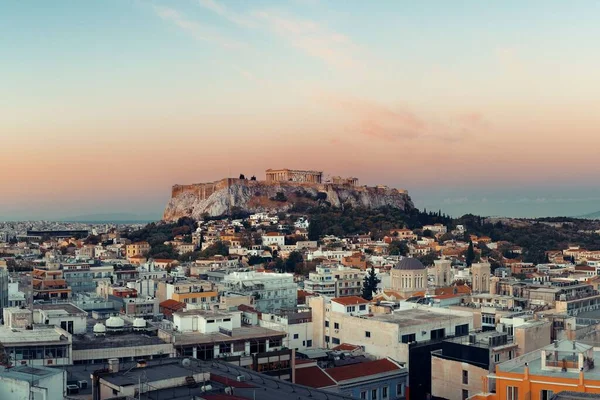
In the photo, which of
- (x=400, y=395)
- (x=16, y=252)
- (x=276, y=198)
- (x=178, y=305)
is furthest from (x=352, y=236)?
(x=400, y=395)

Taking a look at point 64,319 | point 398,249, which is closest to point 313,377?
point 64,319

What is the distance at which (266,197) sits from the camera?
13600 cm

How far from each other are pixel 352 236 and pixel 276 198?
3444cm

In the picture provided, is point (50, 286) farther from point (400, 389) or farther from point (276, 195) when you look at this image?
point (276, 195)

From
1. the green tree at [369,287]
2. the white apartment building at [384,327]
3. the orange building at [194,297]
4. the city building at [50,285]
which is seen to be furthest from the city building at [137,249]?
the white apartment building at [384,327]

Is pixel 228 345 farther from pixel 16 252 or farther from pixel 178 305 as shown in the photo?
pixel 16 252

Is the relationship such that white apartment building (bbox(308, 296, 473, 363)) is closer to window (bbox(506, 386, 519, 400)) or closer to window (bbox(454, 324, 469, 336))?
window (bbox(454, 324, 469, 336))

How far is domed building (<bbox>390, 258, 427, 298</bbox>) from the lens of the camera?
5191 centimetres

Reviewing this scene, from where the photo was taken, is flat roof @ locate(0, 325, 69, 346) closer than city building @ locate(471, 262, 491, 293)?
Yes

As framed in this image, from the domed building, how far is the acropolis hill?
78.6 m

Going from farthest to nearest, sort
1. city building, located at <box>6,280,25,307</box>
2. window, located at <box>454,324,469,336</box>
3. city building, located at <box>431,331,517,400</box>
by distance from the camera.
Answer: city building, located at <box>6,280,25,307</box> < window, located at <box>454,324,469,336</box> < city building, located at <box>431,331,517,400</box>

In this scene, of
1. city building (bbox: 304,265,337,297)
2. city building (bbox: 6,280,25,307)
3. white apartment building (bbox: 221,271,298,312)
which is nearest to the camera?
city building (bbox: 6,280,25,307)

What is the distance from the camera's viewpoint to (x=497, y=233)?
4200 inches

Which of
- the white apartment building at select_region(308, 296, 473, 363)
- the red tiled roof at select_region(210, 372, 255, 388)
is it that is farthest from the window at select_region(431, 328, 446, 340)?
the red tiled roof at select_region(210, 372, 255, 388)
